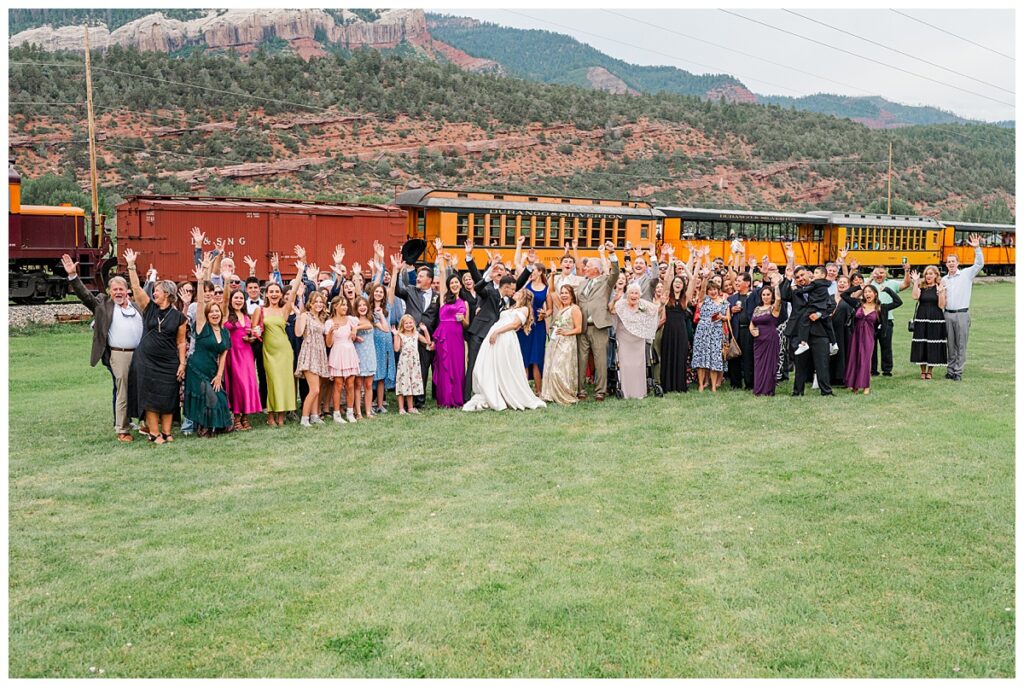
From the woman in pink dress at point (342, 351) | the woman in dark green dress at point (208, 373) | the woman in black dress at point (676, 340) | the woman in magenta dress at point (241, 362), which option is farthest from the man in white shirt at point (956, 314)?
the woman in dark green dress at point (208, 373)

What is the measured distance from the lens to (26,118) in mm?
45688

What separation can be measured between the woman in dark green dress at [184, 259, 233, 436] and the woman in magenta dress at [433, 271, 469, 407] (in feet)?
8.16

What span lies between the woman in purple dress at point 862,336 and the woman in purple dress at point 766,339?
109 centimetres

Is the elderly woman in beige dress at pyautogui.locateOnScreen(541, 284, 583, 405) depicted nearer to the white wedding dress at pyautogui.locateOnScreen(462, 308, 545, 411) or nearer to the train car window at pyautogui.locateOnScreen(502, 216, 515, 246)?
the white wedding dress at pyautogui.locateOnScreen(462, 308, 545, 411)

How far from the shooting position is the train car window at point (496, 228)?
80.4 feet

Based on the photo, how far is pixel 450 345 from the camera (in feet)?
35.2

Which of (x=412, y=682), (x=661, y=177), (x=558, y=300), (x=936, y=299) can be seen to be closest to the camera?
(x=412, y=682)

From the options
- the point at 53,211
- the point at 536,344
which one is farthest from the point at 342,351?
the point at 53,211

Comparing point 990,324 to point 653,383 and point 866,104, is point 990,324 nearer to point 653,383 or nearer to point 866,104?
point 653,383

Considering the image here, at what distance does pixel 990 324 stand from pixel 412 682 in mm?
20057

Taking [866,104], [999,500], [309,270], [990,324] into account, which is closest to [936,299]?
[999,500]

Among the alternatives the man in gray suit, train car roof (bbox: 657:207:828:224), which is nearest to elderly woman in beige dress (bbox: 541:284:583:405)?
the man in gray suit

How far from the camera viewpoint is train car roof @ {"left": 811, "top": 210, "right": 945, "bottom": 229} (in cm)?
3406

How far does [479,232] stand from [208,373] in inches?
625
